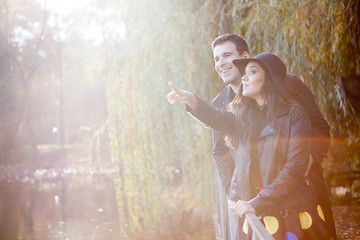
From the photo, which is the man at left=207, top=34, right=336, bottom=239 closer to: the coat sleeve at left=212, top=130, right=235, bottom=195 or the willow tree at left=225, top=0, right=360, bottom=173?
the coat sleeve at left=212, top=130, right=235, bottom=195

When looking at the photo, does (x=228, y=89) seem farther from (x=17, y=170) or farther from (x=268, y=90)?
(x=17, y=170)

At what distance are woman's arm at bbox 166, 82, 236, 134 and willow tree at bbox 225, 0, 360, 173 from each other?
216 centimetres

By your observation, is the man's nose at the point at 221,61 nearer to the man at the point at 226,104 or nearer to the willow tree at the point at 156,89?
the man at the point at 226,104

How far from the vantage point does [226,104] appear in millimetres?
2352

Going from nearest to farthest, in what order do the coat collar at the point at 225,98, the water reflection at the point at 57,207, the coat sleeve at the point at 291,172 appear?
the coat sleeve at the point at 291,172
the coat collar at the point at 225,98
the water reflection at the point at 57,207

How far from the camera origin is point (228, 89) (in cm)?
240

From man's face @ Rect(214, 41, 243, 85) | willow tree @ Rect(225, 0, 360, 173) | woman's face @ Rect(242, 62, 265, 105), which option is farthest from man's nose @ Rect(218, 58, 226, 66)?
willow tree @ Rect(225, 0, 360, 173)

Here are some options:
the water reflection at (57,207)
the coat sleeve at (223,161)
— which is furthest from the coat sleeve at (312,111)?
the water reflection at (57,207)

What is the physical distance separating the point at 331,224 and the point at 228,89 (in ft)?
3.08

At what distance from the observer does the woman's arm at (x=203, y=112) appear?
5.69 feet

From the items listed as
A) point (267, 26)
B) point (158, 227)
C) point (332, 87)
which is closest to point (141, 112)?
point (267, 26)

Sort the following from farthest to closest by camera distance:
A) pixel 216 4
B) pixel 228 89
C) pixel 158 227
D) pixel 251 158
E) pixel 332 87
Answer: pixel 158 227 → pixel 216 4 → pixel 332 87 → pixel 228 89 → pixel 251 158

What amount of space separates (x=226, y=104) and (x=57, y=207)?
9540 millimetres

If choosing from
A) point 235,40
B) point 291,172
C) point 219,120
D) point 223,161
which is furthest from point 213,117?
point 235,40
